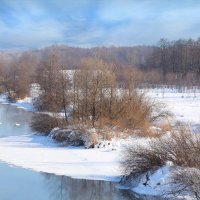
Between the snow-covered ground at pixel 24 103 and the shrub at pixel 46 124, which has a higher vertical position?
the shrub at pixel 46 124

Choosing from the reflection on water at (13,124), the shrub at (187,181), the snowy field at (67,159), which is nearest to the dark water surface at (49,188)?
the snowy field at (67,159)

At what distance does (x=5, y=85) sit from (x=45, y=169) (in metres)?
55.8

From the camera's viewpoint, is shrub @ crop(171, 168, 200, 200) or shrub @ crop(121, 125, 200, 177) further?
shrub @ crop(121, 125, 200, 177)

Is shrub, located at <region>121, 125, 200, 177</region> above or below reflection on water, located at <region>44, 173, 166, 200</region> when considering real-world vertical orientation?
above

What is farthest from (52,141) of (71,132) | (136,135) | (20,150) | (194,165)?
(194,165)

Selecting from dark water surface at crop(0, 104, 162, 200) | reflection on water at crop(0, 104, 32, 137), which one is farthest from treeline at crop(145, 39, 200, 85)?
dark water surface at crop(0, 104, 162, 200)

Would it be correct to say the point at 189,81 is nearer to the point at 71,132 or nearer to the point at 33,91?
the point at 33,91

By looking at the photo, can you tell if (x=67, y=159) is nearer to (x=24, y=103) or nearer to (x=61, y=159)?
(x=61, y=159)

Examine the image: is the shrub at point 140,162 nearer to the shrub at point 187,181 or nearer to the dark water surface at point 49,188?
the dark water surface at point 49,188

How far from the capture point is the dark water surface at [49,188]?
1725cm

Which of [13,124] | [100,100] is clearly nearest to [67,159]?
[100,100]

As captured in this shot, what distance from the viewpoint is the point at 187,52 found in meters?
99.0

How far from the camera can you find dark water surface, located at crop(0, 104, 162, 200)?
17250 millimetres

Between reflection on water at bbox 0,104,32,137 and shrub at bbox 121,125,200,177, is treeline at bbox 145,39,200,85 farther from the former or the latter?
shrub at bbox 121,125,200,177
